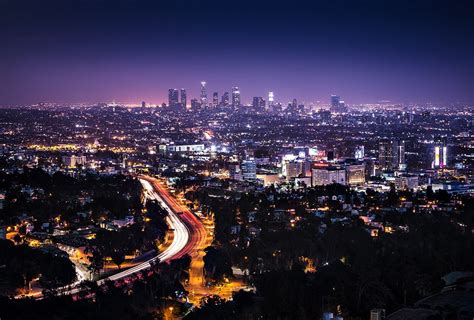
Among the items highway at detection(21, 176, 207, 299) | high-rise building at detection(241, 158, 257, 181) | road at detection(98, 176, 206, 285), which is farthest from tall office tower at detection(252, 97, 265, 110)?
highway at detection(21, 176, 207, 299)

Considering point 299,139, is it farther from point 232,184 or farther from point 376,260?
point 376,260

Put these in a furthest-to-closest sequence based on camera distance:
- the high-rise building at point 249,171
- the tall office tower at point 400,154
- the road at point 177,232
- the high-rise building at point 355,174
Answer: the tall office tower at point 400,154 < the high-rise building at point 249,171 < the high-rise building at point 355,174 < the road at point 177,232

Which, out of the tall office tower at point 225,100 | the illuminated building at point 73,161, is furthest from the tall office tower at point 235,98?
the illuminated building at point 73,161

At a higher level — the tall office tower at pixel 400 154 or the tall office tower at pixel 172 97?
the tall office tower at pixel 172 97

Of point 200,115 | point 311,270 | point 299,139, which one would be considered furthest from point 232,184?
point 200,115

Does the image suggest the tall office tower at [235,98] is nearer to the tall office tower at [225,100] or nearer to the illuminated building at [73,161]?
the tall office tower at [225,100]

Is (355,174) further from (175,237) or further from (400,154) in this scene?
(175,237)

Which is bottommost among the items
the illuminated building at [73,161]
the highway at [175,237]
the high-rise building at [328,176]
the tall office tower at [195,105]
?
the highway at [175,237]

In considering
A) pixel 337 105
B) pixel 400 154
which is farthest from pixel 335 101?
pixel 400 154
